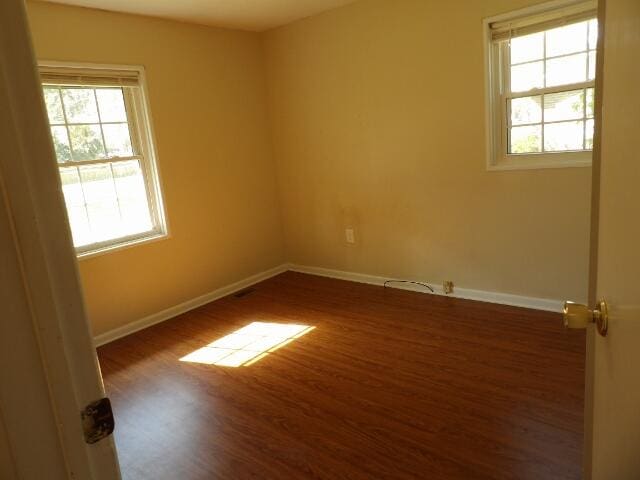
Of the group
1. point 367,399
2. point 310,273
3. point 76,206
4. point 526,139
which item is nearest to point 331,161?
point 310,273

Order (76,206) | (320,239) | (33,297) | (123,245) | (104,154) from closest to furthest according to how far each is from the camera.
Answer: (33,297), (76,206), (104,154), (123,245), (320,239)

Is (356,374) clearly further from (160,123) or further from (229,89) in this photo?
(229,89)

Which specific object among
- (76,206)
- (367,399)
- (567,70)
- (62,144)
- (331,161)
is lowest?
(367,399)

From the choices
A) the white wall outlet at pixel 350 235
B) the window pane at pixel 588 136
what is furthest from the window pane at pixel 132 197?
the window pane at pixel 588 136

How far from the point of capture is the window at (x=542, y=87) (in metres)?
2.73

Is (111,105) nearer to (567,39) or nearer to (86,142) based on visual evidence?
(86,142)

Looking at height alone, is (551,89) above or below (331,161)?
above

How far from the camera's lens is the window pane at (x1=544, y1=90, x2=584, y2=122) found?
2.80 m

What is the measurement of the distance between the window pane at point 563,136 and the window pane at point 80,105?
3.26 metres

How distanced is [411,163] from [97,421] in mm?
3242

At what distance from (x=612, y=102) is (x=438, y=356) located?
2.26 meters

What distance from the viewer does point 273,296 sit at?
13.1ft

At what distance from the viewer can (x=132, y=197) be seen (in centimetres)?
350

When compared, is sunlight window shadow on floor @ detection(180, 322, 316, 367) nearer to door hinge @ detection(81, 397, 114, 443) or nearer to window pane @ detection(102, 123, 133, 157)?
window pane @ detection(102, 123, 133, 157)
